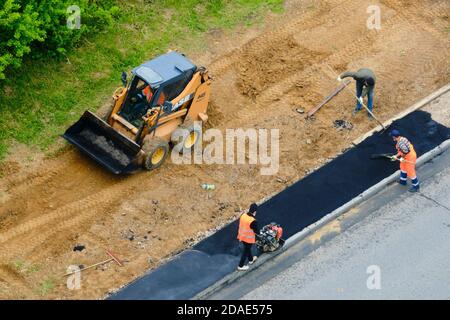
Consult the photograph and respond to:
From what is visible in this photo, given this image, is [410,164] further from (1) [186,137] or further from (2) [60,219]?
(2) [60,219]

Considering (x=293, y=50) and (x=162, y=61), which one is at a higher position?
(x=162, y=61)

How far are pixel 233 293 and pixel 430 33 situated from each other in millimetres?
10031

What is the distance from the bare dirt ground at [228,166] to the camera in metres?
16.6

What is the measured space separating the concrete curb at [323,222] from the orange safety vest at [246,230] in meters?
0.84

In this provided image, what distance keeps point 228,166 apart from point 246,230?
129 inches

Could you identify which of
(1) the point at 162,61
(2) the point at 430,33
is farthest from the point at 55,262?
(2) the point at 430,33

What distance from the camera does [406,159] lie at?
17.5 m

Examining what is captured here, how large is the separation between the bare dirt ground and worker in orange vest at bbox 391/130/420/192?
1628 mm

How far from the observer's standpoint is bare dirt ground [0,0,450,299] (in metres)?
16.6

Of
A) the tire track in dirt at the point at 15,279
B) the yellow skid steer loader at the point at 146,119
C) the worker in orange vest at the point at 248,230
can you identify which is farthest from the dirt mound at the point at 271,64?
the tire track in dirt at the point at 15,279

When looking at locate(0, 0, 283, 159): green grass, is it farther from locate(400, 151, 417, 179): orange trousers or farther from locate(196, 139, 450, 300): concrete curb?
locate(400, 151, 417, 179): orange trousers

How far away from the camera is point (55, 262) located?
16375mm

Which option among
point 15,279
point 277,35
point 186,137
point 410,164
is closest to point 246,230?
point 186,137
